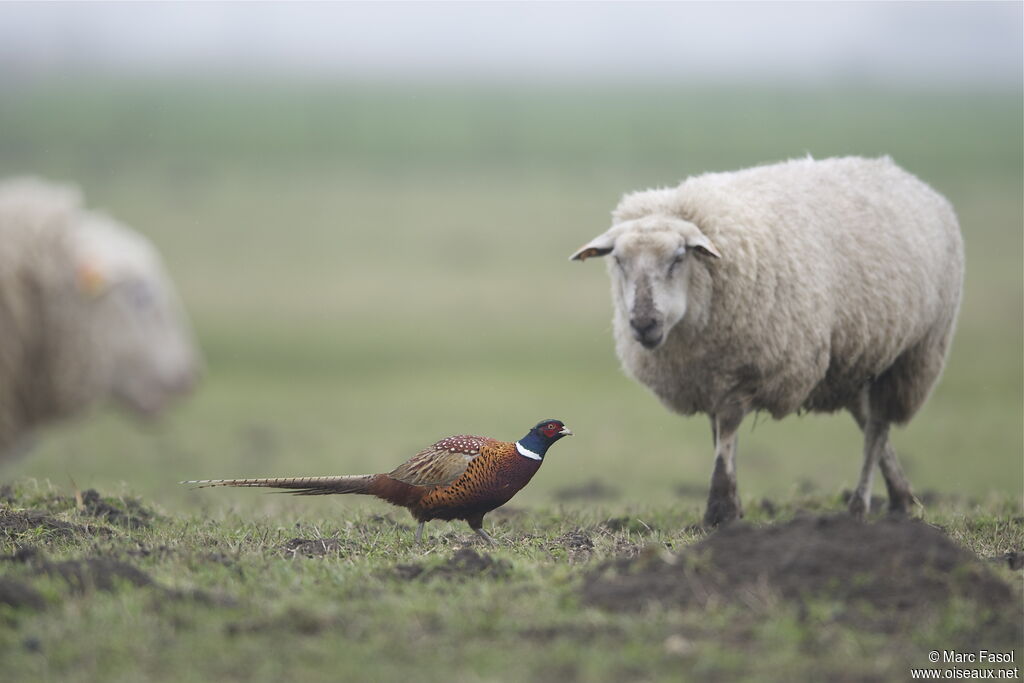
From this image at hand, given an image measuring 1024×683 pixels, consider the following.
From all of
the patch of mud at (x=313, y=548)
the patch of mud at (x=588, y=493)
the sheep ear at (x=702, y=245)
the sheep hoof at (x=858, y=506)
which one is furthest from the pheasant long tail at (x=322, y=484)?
the patch of mud at (x=588, y=493)

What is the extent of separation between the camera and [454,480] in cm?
606

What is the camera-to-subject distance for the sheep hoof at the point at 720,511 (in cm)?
728

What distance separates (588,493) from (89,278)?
6725 mm

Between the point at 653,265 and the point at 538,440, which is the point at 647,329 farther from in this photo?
the point at 538,440

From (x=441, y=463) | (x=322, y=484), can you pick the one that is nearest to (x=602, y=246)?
(x=441, y=463)

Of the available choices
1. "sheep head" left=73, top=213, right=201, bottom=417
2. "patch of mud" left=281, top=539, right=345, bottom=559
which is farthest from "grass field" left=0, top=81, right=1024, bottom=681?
"sheep head" left=73, top=213, right=201, bottom=417

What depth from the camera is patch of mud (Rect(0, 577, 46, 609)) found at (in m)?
4.71

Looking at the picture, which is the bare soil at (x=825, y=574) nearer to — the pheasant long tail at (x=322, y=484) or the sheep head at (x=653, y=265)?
the pheasant long tail at (x=322, y=484)

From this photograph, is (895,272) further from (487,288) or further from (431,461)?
(487,288)

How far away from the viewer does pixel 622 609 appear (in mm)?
4824

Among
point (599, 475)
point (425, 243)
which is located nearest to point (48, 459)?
point (599, 475)

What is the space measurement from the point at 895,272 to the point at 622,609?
4529mm

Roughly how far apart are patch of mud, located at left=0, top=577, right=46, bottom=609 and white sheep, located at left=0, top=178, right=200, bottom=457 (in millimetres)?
1174

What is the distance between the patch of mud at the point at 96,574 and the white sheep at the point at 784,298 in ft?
11.1
